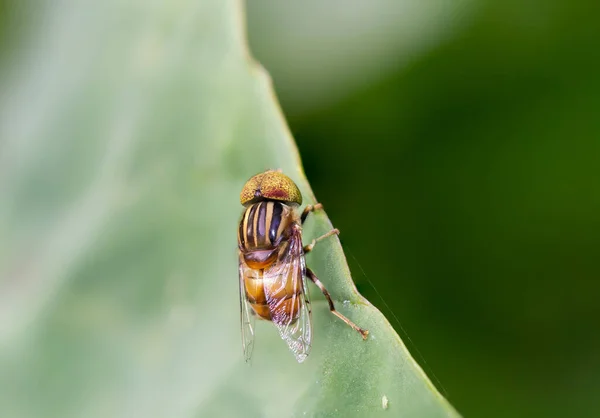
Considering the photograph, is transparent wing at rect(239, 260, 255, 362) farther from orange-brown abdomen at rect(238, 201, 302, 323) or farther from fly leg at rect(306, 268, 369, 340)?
fly leg at rect(306, 268, 369, 340)

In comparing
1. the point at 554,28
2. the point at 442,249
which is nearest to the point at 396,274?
the point at 442,249

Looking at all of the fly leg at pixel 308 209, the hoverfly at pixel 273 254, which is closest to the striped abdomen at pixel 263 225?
the hoverfly at pixel 273 254

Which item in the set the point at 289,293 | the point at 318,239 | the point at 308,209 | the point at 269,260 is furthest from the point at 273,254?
the point at 318,239

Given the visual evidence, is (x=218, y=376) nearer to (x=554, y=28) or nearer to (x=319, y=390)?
(x=319, y=390)

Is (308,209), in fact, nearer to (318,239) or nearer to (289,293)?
(318,239)

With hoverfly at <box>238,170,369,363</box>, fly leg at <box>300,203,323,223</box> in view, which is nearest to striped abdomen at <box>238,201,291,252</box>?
hoverfly at <box>238,170,369,363</box>

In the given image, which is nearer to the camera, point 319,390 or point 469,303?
point 319,390

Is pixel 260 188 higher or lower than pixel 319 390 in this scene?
higher
